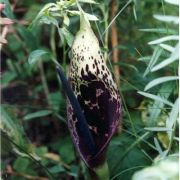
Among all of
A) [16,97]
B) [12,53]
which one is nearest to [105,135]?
[16,97]

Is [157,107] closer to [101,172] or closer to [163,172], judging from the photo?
[101,172]

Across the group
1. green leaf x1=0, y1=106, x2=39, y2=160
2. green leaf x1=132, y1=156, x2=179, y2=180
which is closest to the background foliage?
green leaf x1=0, y1=106, x2=39, y2=160

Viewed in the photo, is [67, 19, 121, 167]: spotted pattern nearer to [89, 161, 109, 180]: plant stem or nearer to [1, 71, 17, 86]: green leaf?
[89, 161, 109, 180]: plant stem

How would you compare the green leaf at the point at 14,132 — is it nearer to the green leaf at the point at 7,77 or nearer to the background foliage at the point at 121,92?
the background foliage at the point at 121,92

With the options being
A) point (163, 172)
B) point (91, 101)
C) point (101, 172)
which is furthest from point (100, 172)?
point (163, 172)

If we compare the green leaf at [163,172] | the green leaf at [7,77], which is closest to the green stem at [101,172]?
the green leaf at [163,172]

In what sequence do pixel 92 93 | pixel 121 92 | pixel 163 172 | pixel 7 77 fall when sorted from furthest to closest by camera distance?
pixel 7 77 → pixel 121 92 → pixel 92 93 → pixel 163 172

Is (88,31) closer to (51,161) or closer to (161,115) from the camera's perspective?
(161,115)
